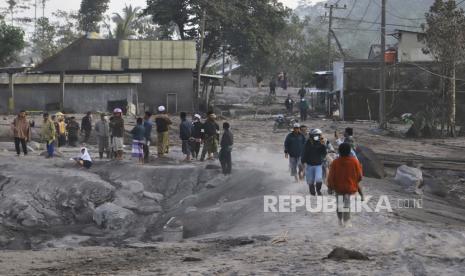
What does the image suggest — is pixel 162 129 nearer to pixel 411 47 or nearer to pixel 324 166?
pixel 324 166

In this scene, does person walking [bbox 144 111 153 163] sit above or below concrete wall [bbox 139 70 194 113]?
below

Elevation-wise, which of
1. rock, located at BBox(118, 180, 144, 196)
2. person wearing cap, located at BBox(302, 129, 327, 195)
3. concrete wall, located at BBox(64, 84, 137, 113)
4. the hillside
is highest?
the hillside

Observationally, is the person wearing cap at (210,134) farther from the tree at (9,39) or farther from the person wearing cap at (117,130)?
the tree at (9,39)

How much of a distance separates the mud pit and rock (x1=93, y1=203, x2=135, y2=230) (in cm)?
3

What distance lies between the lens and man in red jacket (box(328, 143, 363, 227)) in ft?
34.7

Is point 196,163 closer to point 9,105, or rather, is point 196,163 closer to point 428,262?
point 428,262

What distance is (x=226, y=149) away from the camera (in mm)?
17234

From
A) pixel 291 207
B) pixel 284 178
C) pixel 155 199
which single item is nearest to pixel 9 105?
pixel 155 199

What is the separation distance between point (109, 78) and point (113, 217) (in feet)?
78.5

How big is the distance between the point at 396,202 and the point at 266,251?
503 cm

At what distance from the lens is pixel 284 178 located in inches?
619

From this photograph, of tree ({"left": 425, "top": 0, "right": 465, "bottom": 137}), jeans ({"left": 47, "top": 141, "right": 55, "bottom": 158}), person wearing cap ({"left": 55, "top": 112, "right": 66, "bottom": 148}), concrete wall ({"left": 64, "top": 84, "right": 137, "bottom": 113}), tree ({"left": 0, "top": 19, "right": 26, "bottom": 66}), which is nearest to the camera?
jeans ({"left": 47, "top": 141, "right": 55, "bottom": 158})

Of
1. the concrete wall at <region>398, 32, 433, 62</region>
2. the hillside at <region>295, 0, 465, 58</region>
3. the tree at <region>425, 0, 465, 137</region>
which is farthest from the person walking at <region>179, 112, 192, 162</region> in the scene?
the hillside at <region>295, 0, 465, 58</region>

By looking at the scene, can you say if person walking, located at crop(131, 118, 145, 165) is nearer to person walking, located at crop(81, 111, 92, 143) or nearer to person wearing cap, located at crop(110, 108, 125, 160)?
person wearing cap, located at crop(110, 108, 125, 160)
